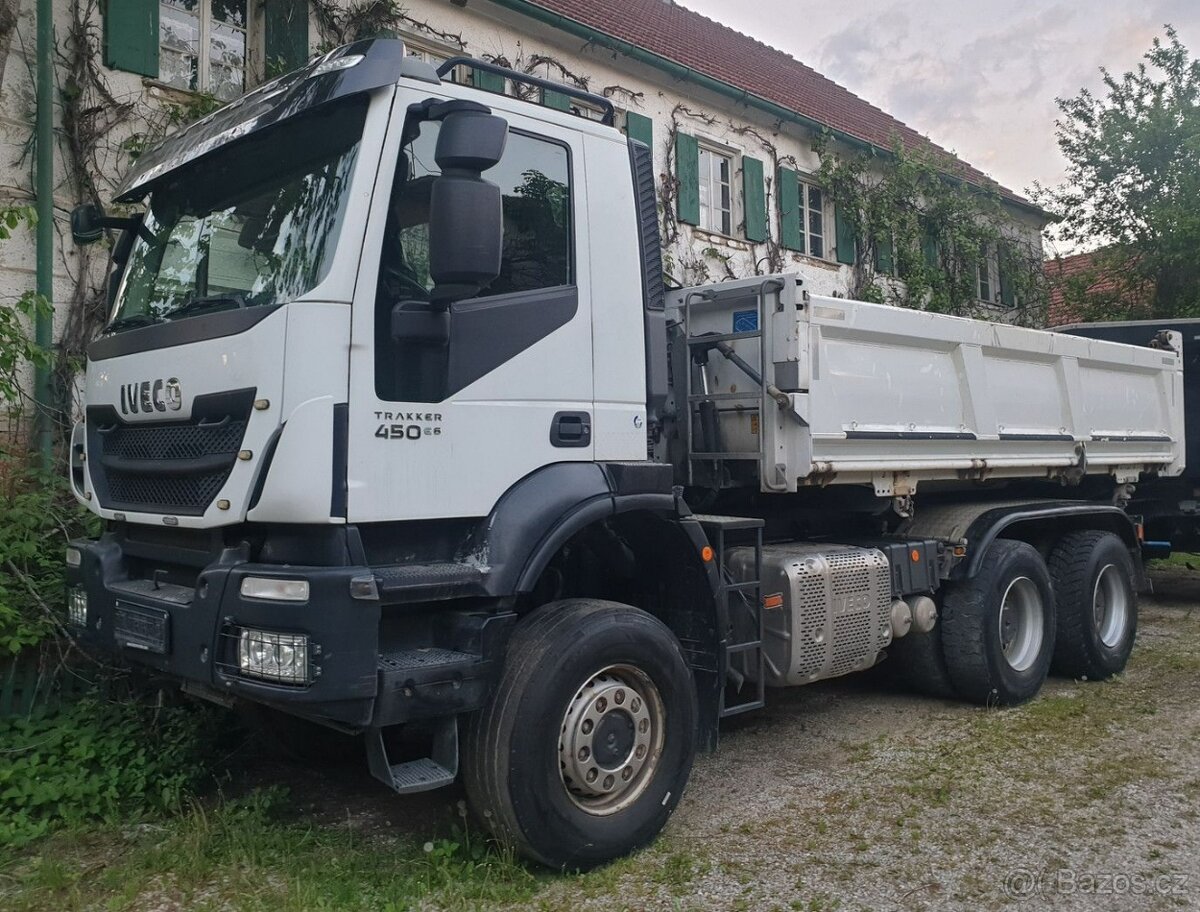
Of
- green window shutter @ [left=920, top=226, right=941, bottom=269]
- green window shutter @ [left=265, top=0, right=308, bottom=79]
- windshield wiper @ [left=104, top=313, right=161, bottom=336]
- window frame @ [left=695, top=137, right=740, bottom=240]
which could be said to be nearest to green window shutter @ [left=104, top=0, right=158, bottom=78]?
green window shutter @ [left=265, top=0, right=308, bottom=79]

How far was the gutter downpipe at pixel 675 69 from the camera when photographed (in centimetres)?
1138

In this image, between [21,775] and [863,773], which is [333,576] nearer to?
[21,775]

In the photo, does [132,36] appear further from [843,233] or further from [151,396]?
[843,233]

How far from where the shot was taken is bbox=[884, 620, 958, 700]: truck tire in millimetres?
6550

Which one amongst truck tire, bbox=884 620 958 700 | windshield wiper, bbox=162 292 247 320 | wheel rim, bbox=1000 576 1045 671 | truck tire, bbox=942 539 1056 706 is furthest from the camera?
wheel rim, bbox=1000 576 1045 671


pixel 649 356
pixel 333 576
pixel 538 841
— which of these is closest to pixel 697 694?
pixel 538 841

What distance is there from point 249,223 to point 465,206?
3.47 feet

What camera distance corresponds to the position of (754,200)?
559 inches

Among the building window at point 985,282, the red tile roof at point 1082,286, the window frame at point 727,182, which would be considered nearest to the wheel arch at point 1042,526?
the window frame at point 727,182

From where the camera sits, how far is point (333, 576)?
3396 mm

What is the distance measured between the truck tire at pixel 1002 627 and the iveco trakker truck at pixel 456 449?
1.06 meters

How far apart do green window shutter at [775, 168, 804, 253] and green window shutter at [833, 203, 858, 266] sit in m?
0.92

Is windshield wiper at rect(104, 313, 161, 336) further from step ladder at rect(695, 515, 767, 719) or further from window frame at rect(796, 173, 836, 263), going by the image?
window frame at rect(796, 173, 836, 263)

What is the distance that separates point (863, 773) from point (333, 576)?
317cm
